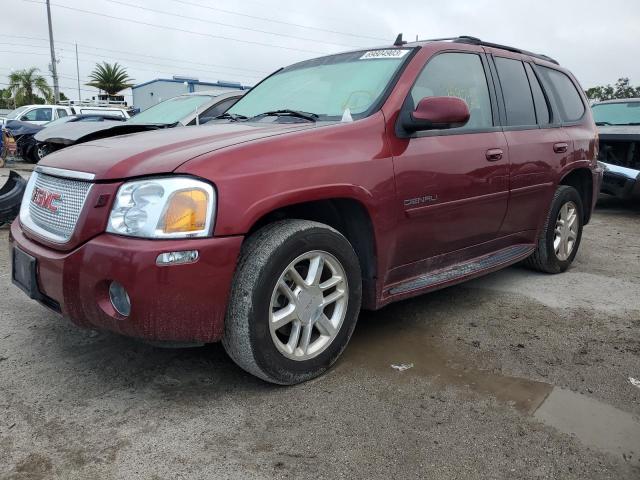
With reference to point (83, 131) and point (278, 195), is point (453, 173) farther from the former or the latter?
point (83, 131)

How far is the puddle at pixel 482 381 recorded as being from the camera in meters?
2.29

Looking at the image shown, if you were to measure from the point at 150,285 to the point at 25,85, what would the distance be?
2074 inches

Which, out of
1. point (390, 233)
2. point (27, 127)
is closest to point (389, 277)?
point (390, 233)

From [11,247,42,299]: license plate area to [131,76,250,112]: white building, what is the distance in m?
18.9

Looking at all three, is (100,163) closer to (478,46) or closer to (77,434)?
(77,434)

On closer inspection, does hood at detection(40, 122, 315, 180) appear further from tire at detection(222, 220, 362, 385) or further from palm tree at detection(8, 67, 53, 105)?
palm tree at detection(8, 67, 53, 105)

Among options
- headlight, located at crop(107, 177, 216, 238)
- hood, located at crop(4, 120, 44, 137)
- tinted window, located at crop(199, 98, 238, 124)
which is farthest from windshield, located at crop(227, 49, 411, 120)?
hood, located at crop(4, 120, 44, 137)

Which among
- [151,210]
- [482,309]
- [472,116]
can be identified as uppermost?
[472,116]

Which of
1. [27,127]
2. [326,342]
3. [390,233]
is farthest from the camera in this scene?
[27,127]

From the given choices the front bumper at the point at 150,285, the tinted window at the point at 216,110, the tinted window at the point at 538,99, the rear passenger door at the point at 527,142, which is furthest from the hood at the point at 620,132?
the front bumper at the point at 150,285

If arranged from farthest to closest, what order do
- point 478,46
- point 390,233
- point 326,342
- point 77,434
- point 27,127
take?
point 27,127
point 478,46
point 390,233
point 326,342
point 77,434

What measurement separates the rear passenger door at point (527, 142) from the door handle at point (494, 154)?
14 centimetres

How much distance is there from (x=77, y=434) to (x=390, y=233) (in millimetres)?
1721

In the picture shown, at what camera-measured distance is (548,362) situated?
Answer: 2949mm
